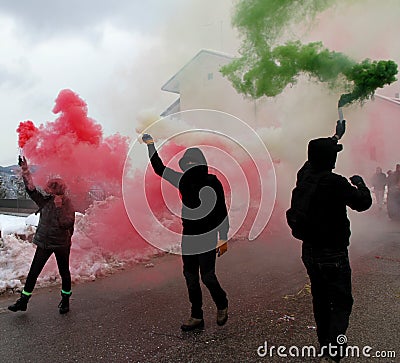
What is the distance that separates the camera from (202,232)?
4.00 m

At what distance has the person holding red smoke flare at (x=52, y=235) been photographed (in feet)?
15.4

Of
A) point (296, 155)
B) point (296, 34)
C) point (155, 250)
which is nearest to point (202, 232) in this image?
point (155, 250)

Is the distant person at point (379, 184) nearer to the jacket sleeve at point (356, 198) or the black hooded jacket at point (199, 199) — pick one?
the black hooded jacket at point (199, 199)

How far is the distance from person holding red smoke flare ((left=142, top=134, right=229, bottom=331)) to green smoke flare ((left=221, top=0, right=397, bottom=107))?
146 inches

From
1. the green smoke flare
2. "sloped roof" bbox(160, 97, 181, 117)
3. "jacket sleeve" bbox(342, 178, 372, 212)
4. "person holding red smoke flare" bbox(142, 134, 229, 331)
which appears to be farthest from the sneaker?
"sloped roof" bbox(160, 97, 181, 117)

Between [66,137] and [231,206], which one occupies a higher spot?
[66,137]

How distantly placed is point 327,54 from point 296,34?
3.52 ft

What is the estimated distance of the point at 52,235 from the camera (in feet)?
15.7

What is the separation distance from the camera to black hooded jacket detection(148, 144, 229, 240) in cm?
403

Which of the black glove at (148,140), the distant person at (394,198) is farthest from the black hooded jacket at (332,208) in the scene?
the distant person at (394,198)

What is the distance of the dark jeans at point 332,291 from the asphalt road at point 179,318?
20.3 inches

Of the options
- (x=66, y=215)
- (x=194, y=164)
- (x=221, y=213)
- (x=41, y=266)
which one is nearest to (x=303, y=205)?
(x=221, y=213)

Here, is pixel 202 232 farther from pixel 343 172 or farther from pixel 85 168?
pixel 343 172

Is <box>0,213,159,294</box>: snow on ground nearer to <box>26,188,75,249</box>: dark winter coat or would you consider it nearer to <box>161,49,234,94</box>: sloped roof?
<box>26,188,75,249</box>: dark winter coat
